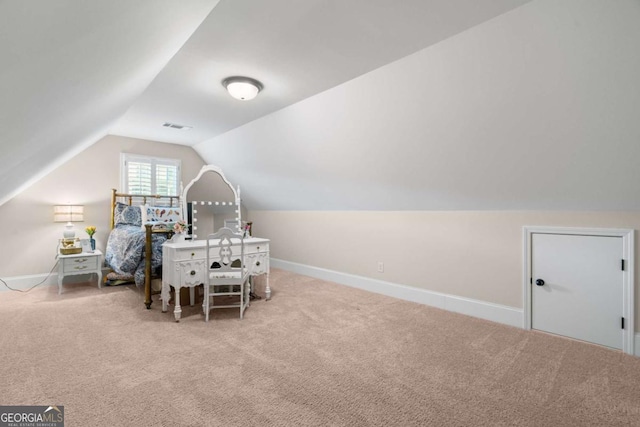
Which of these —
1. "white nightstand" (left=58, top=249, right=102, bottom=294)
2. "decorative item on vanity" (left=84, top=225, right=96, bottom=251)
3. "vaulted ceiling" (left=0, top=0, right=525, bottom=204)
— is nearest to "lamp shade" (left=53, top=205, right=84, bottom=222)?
"decorative item on vanity" (left=84, top=225, right=96, bottom=251)

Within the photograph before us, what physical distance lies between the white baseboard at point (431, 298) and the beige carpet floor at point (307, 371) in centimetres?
15

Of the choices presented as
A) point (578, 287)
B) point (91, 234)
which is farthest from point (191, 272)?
point (578, 287)

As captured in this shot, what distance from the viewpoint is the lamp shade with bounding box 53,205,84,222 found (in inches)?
176

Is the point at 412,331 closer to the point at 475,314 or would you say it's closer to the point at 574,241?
the point at 475,314

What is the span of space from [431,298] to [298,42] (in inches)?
123

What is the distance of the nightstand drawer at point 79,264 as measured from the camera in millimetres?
4195

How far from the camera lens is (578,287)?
2730 mm

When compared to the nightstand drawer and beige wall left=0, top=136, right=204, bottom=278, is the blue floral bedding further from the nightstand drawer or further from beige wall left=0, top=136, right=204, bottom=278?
beige wall left=0, top=136, right=204, bottom=278

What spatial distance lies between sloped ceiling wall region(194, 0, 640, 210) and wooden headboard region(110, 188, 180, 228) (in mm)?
2528

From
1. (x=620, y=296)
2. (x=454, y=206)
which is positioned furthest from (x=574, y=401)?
(x=454, y=206)

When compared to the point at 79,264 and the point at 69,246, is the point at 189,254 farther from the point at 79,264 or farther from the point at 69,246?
the point at 69,246

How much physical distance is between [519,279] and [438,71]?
7.16 ft

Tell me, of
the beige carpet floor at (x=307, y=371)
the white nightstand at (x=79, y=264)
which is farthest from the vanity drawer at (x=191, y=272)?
the white nightstand at (x=79, y=264)

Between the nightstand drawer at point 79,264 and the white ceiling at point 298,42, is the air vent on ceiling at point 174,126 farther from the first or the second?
the nightstand drawer at point 79,264
